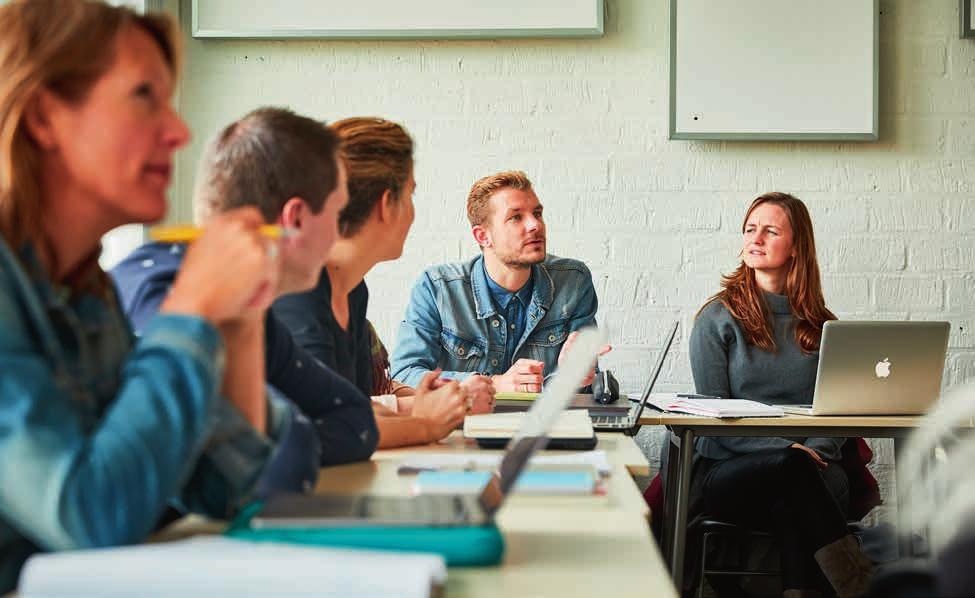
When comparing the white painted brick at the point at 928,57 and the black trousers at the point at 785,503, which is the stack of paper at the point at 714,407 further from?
the white painted brick at the point at 928,57

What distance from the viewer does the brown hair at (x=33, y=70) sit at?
0.94 metres

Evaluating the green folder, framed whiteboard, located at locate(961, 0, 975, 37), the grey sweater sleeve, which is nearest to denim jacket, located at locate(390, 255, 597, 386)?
the grey sweater sleeve

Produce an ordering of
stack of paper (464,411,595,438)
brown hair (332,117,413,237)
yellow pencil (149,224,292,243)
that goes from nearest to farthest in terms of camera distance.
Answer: yellow pencil (149,224,292,243), stack of paper (464,411,595,438), brown hair (332,117,413,237)

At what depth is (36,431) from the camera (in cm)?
83

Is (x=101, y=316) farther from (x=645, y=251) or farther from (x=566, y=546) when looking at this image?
(x=645, y=251)

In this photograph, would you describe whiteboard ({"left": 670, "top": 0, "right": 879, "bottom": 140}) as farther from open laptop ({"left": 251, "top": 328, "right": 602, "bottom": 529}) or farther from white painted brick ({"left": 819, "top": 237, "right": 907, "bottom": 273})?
open laptop ({"left": 251, "top": 328, "right": 602, "bottom": 529})

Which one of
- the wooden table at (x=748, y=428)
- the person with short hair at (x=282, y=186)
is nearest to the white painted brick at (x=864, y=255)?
the wooden table at (x=748, y=428)

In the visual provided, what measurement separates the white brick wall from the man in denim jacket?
1.55ft

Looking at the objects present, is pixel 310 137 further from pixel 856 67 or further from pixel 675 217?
pixel 856 67

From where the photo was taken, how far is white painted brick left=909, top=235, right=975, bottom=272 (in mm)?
3828

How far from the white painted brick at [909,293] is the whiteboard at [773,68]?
0.51 meters

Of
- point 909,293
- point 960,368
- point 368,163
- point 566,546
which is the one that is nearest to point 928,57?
point 909,293

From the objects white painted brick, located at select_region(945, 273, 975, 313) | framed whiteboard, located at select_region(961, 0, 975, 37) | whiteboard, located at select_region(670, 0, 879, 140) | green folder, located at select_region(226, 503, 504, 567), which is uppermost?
framed whiteboard, located at select_region(961, 0, 975, 37)

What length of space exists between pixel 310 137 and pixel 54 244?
53 centimetres
